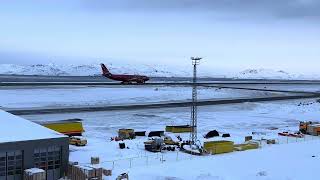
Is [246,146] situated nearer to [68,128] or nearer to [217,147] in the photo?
[217,147]

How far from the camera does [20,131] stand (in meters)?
33.1

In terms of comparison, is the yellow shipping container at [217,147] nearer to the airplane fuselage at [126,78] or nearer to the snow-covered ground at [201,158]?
the snow-covered ground at [201,158]

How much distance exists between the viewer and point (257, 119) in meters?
72.2

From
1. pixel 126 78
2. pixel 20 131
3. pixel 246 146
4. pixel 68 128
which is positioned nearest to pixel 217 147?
pixel 246 146

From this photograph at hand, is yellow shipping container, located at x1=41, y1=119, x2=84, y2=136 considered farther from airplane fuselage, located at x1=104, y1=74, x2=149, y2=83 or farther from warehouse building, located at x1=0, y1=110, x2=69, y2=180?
airplane fuselage, located at x1=104, y1=74, x2=149, y2=83

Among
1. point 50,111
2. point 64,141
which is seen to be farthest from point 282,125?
point 64,141

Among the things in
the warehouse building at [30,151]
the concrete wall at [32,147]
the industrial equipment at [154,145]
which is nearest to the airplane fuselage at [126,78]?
the industrial equipment at [154,145]

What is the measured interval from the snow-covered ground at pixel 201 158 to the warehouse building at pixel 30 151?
168 inches

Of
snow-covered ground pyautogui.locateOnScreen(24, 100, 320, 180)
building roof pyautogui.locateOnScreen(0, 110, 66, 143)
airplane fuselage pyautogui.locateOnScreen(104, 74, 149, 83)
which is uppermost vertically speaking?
airplane fuselage pyautogui.locateOnScreen(104, 74, 149, 83)

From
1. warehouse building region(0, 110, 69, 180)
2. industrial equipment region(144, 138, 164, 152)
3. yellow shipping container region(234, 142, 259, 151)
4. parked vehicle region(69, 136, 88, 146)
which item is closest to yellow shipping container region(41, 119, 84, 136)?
parked vehicle region(69, 136, 88, 146)

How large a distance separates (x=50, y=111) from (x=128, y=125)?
16.6 meters

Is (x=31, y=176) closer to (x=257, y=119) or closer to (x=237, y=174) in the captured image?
(x=237, y=174)

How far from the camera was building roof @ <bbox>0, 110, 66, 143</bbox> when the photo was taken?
1217 inches

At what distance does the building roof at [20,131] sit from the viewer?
30.9 m
